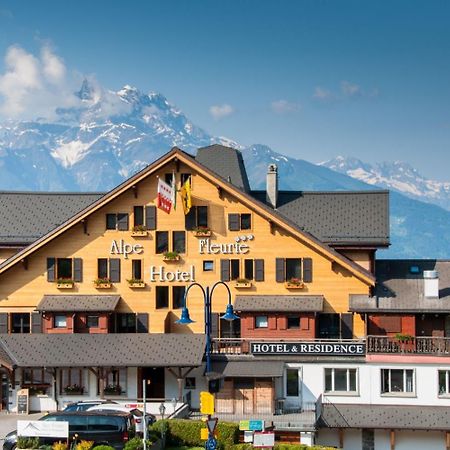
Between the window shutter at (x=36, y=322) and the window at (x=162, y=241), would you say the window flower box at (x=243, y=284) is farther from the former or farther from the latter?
the window shutter at (x=36, y=322)

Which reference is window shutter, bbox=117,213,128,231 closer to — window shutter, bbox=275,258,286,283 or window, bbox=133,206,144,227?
window, bbox=133,206,144,227

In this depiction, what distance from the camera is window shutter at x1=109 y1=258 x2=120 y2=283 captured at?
5928 cm

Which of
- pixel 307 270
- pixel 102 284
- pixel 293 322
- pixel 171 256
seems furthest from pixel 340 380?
pixel 102 284

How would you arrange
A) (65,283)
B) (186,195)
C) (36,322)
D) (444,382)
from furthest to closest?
1. (65,283)
2. (36,322)
3. (186,195)
4. (444,382)

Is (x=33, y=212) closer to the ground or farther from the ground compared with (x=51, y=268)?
farther from the ground

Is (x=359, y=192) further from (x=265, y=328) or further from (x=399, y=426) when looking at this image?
(x=399, y=426)

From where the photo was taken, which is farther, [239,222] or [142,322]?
[142,322]

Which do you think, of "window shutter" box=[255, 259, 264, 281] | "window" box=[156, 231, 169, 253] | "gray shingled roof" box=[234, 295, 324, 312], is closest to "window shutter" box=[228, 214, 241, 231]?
"window shutter" box=[255, 259, 264, 281]

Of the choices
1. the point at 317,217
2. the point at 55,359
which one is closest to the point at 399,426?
the point at 317,217

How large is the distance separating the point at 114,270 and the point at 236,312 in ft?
26.3

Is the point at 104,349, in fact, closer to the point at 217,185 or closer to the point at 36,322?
the point at 36,322

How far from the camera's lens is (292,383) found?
179 feet

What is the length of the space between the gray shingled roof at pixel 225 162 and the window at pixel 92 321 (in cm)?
1392

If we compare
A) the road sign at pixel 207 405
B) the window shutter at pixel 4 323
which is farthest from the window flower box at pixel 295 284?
the road sign at pixel 207 405
